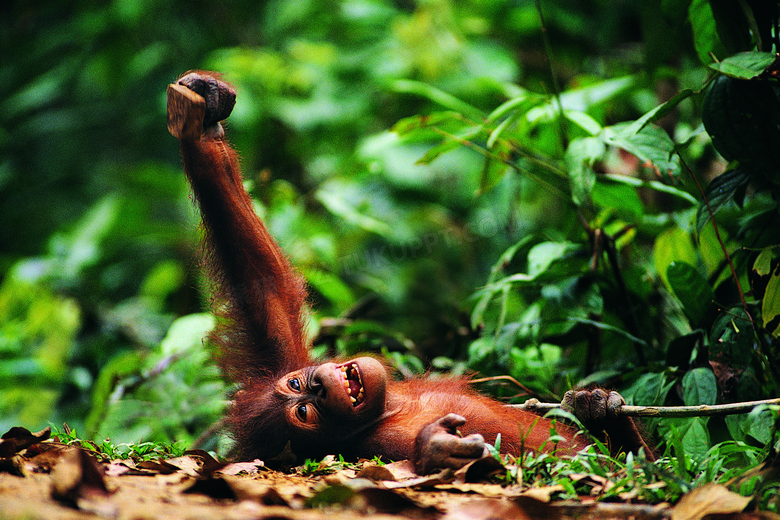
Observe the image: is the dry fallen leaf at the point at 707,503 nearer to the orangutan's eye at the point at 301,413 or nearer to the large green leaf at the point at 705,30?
the orangutan's eye at the point at 301,413

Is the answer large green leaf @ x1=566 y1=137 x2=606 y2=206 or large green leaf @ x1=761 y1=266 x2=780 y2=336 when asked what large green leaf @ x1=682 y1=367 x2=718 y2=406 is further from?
large green leaf @ x1=566 y1=137 x2=606 y2=206

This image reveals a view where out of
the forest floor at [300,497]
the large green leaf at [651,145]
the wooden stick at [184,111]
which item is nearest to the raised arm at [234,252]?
the wooden stick at [184,111]

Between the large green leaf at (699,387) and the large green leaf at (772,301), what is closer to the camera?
the large green leaf at (772,301)

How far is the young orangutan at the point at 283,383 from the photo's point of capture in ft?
7.80

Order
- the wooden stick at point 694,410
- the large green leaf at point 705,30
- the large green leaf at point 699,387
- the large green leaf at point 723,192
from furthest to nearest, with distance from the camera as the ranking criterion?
the large green leaf at point 705,30 < the large green leaf at point 723,192 < the large green leaf at point 699,387 < the wooden stick at point 694,410

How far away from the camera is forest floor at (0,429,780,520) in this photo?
1.47 metres

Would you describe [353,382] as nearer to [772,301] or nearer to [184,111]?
[184,111]

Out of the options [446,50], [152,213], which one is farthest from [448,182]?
[152,213]

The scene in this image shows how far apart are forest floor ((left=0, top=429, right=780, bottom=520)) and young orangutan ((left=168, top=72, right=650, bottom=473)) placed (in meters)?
0.22

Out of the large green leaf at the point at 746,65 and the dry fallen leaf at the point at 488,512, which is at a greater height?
the large green leaf at the point at 746,65

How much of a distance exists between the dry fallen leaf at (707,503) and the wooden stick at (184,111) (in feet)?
6.86

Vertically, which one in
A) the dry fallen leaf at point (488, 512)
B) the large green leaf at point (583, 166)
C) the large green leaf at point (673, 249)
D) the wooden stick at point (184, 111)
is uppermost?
the wooden stick at point (184, 111)

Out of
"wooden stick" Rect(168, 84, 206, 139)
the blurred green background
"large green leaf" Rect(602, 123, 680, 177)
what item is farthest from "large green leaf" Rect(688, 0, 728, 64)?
"wooden stick" Rect(168, 84, 206, 139)

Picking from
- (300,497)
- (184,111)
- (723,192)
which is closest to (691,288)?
(723,192)
